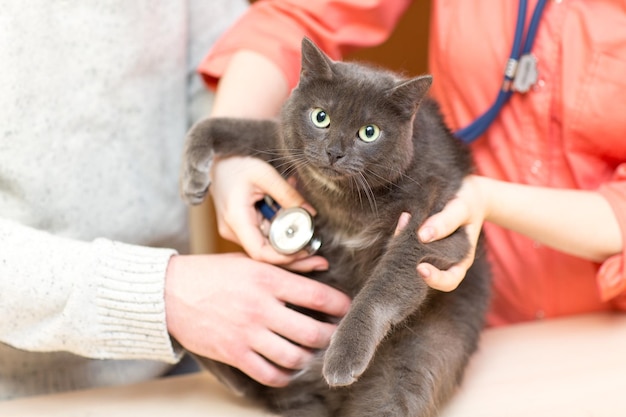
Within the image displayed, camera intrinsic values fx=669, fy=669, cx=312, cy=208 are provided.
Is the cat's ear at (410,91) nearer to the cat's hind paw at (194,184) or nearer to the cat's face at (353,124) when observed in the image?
the cat's face at (353,124)

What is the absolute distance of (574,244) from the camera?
1105 millimetres

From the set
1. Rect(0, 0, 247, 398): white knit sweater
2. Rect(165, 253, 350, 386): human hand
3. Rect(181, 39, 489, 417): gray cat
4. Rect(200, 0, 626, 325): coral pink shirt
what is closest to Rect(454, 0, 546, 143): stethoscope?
Rect(200, 0, 626, 325): coral pink shirt

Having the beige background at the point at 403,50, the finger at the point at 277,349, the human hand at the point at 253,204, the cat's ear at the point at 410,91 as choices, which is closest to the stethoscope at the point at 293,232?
the human hand at the point at 253,204

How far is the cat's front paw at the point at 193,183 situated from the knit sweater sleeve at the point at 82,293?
0.15 m

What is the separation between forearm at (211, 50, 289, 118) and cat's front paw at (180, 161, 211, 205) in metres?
0.14

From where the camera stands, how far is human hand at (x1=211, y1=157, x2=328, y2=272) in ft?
3.49

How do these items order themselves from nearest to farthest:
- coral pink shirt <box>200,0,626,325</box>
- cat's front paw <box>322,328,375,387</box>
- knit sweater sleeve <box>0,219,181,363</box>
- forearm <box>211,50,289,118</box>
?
cat's front paw <box>322,328,375,387</box> → knit sweater sleeve <box>0,219,181,363</box> → coral pink shirt <box>200,0,626,325</box> → forearm <box>211,50,289,118</box>

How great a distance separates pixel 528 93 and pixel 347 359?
0.60m

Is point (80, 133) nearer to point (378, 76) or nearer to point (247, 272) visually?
point (247, 272)

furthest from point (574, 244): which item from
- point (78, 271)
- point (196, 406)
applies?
point (78, 271)

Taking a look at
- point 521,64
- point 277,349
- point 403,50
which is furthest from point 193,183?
point 403,50

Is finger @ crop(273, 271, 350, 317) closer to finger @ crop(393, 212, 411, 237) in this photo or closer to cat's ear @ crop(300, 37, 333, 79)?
finger @ crop(393, 212, 411, 237)

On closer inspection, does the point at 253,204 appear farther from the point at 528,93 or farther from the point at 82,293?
the point at 528,93

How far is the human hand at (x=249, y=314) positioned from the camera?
1.01 m
